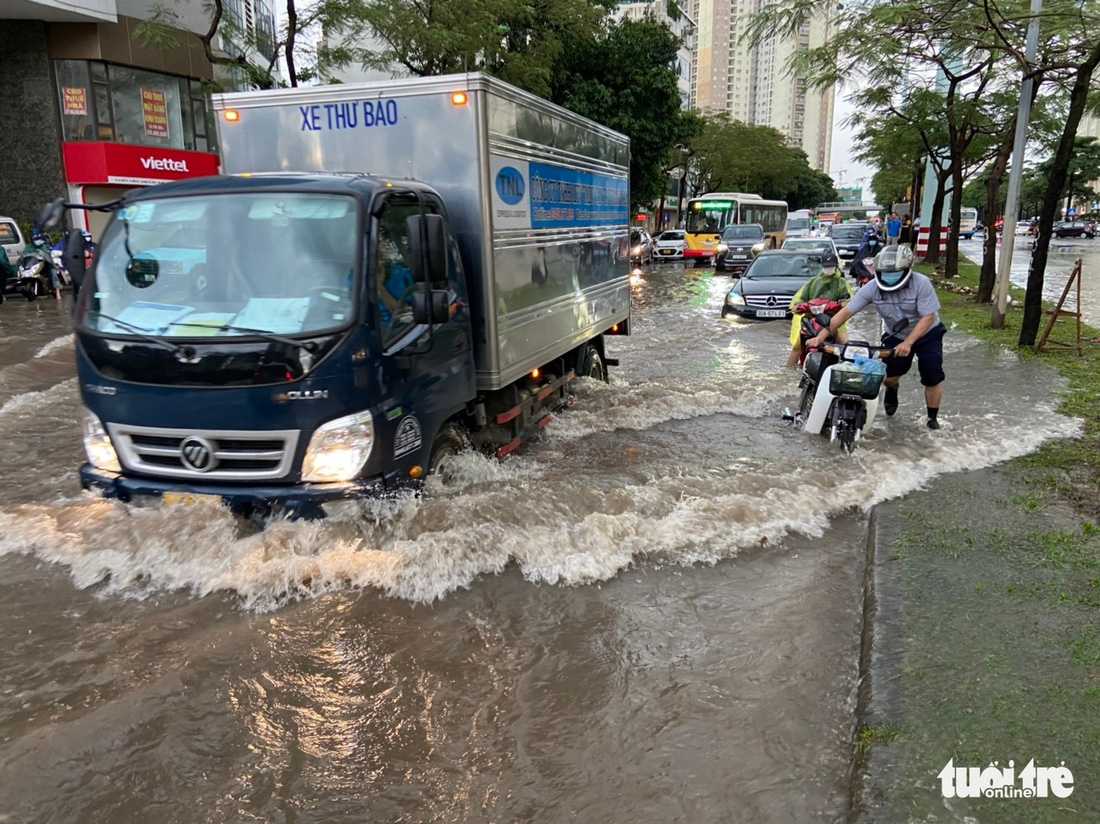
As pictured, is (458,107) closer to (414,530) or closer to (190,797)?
(414,530)

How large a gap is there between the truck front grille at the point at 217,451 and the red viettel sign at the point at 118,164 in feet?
71.2

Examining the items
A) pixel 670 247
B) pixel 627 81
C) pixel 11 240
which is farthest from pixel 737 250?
pixel 11 240

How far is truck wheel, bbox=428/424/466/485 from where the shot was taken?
521 centimetres

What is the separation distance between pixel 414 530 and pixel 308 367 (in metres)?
1.24

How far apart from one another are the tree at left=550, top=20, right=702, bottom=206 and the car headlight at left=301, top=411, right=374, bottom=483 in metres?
24.3

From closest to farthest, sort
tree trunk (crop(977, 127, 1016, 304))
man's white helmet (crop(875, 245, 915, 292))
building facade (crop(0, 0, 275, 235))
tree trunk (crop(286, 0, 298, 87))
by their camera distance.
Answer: man's white helmet (crop(875, 245, 915, 292)) < tree trunk (crop(286, 0, 298, 87)) < tree trunk (crop(977, 127, 1016, 304)) < building facade (crop(0, 0, 275, 235))

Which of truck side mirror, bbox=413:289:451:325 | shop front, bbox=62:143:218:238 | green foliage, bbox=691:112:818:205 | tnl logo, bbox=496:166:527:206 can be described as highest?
green foliage, bbox=691:112:818:205

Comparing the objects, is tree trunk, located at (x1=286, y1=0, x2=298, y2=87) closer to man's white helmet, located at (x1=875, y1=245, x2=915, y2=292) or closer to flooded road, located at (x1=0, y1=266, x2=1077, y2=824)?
flooded road, located at (x1=0, y1=266, x2=1077, y2=824)

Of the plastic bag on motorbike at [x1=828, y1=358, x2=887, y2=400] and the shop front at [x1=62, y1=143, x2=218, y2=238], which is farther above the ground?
the shop front at [x1=62, y1=143, x2=218, y2=238]

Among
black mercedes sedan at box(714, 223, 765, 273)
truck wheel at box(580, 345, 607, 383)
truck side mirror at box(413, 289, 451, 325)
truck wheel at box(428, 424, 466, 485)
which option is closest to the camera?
truck side mirror at box(413, 289, 451, 325)

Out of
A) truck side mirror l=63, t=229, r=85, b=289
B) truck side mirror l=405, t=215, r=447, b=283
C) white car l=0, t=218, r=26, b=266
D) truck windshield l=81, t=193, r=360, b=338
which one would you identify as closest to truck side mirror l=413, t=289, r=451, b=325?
truck side mirror l=405, t=215, r=447, b=283

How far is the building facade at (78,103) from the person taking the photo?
23.5 metres

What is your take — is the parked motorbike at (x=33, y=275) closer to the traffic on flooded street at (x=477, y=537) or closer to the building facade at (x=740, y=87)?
the traffic on flooded street at (x=477, y=537)

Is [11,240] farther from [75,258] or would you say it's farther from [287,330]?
[287,330]
